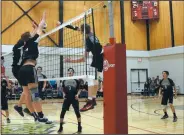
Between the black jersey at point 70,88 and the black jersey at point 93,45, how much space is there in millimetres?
1136

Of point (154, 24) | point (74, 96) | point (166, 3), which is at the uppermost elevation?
point (166, 3)

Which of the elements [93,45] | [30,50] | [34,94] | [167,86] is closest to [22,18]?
[167,86]

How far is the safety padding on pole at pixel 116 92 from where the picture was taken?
3879mm

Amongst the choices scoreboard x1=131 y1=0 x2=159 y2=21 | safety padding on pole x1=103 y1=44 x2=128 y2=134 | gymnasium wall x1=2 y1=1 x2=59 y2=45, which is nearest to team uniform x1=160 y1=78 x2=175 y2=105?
safety padding on pole x1=103 y1=44 x2=128 y2=134

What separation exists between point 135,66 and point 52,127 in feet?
→ 55.8

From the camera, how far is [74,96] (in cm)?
638

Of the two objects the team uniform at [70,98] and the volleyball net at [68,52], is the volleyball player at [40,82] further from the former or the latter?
the team uniform at [70,98]

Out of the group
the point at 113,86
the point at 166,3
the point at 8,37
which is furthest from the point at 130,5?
the point at 113,86

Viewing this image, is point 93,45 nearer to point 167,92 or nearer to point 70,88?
point 70,88

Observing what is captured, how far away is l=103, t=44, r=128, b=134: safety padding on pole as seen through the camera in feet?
12.7

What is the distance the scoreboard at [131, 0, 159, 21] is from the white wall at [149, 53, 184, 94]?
352 cm

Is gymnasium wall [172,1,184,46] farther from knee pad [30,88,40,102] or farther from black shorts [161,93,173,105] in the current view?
knee pad [30,88,40,102]

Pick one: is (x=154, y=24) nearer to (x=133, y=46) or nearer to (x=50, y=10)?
(x=133, y=46)

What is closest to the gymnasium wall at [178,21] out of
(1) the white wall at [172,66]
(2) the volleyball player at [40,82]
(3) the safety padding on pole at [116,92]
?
(1) the white wall at [172,66]
